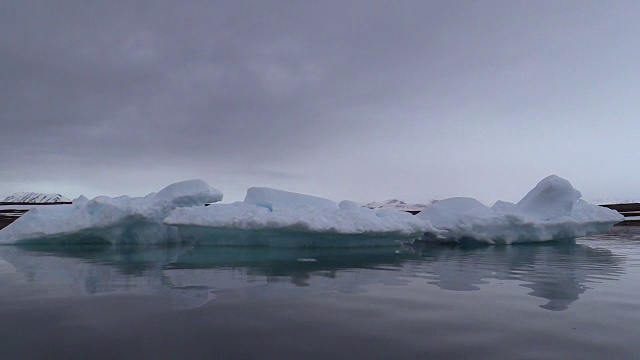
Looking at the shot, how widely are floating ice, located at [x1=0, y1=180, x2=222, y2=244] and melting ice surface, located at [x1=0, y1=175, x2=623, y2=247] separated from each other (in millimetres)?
33

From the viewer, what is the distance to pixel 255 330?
315 centimetres

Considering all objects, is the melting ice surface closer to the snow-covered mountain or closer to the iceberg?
the iceberg

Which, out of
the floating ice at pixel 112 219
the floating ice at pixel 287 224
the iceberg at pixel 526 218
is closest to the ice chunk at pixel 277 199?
the floating ice at pixel 287 224

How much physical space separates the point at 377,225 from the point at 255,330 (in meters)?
9.04

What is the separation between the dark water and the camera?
2717 mm

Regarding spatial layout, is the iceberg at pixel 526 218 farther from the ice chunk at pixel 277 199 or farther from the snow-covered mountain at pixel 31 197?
the snow-covered mountain at pixel 31 197

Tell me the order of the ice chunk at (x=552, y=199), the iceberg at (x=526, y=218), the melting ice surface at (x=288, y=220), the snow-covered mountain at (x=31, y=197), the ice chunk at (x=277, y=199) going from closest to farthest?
the melting ice surface at (x=288, y=220) < the ice chunk at (x=277, y=199) < the iceberg at (x=526, y=218) < the ice chunk at (x=552, y=199) < the snow-covered mountain at (x=31, y=197)

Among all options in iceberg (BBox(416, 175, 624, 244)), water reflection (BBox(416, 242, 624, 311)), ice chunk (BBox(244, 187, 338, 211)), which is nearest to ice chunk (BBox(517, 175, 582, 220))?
iceberg (BBox(416, 175, 624, 244))

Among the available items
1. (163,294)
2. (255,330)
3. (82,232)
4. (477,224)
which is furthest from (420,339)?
(82,232)

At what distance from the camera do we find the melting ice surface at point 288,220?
39.2ft

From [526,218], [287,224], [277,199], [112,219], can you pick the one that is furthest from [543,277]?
[112,219]

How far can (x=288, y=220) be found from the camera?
11312 mm

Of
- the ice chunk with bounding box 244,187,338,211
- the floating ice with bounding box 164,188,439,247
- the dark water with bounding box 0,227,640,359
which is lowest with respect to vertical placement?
the dark water with bounding box 0,227,640,359

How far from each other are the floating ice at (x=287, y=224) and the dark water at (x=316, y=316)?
506 cm
